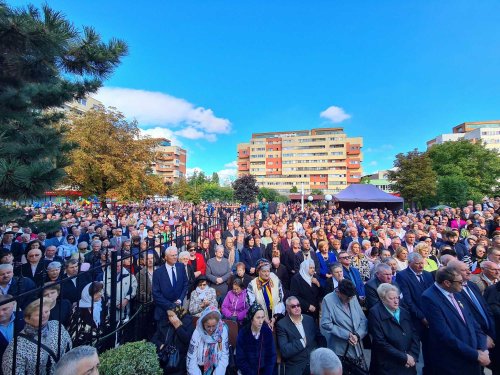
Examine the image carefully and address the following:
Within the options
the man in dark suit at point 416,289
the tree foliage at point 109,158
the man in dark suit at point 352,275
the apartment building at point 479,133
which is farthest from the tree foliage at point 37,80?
the apartment building at point 479,133

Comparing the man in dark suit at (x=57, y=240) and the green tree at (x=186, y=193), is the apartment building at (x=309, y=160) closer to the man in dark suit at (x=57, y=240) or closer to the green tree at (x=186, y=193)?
the green tree at (x=186, y=193)

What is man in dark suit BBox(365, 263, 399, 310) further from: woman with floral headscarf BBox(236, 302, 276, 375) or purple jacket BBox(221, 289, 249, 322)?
purple jacket BBox(221, 289, 249, 322)

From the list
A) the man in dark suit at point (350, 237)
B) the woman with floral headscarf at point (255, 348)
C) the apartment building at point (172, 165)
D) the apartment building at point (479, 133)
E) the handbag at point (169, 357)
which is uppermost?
the apartment building at point (479, 133)

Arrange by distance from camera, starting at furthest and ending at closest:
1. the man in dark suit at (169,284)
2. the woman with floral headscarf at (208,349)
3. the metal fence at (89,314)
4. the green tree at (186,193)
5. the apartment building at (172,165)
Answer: the apartment building at (172,165), the green tree at (186,193), the man in dark suit at (169,284), the woman with floral headscarf at (208,349), the metal fence at (89,314)

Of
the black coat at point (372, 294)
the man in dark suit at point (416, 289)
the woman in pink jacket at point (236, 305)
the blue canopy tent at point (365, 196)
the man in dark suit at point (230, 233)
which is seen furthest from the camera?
the blue canopy tent at point (365, 196)

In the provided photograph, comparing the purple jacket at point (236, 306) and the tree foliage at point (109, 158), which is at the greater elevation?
the tree foliage at point (109, 158)

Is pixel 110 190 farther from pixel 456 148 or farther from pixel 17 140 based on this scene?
pixel 456 148

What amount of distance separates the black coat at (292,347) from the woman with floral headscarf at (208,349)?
726 millimetres

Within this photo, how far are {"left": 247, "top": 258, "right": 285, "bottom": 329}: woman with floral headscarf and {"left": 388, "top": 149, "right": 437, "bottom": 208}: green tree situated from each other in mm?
29964

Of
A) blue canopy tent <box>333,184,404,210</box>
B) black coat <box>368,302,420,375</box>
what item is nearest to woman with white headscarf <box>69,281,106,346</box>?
black coat <box>368,302,420,375</box>

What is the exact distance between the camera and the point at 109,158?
17.7 m

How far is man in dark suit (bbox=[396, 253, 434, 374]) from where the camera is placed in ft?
11.8

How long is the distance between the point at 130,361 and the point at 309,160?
8782 centimetres

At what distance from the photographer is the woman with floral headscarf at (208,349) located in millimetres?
3000
